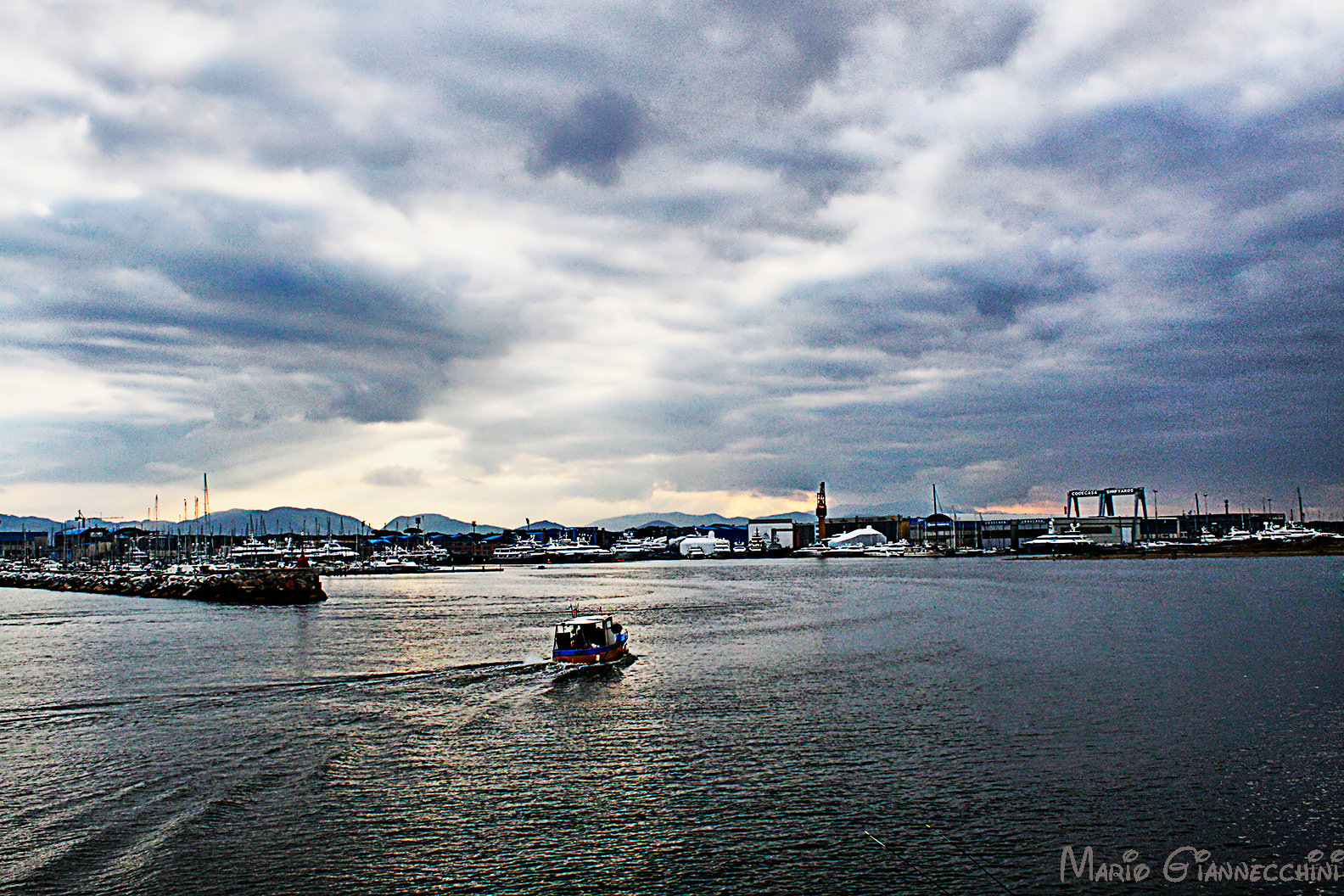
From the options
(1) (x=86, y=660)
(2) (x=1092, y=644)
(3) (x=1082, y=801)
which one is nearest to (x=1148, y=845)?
(3) (x=1082, y=801)

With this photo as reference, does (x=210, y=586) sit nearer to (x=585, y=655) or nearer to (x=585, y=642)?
(x=585, y=642)

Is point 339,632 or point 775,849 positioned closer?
point 775,849

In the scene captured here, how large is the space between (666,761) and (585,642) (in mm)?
19106

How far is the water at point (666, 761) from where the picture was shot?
62.2ft

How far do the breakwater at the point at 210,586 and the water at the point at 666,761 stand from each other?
123 feet

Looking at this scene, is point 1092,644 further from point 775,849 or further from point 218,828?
point 218,828

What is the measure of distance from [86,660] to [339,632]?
52.5ft

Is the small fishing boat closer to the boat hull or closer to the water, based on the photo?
the boat hull

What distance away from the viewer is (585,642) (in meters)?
45.2

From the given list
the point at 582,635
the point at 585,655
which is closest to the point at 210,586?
the point at 582,635

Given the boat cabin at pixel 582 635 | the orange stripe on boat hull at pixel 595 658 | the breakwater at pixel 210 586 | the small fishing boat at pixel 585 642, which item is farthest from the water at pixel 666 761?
the breakwater at pixel 210 586

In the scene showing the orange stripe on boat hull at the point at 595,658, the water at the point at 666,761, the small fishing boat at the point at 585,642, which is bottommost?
the water at the point at 666,761

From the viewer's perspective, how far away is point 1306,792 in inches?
906

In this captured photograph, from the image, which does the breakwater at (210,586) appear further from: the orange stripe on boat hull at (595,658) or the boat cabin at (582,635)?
the orange stripe on boat hull at (595,658)
